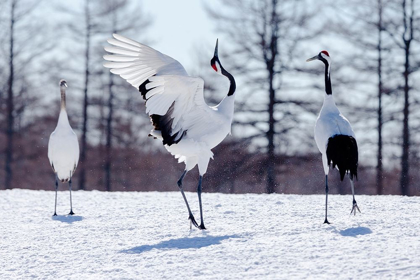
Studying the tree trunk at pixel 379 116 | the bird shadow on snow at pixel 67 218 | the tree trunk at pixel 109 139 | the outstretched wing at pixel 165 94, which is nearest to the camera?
the outstretched wing at pixel 165 94

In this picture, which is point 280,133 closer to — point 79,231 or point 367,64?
point 367,64

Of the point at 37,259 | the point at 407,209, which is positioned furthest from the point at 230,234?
the point at 407,209

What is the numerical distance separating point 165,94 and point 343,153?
2.06 m

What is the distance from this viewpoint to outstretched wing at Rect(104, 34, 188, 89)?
8180mm

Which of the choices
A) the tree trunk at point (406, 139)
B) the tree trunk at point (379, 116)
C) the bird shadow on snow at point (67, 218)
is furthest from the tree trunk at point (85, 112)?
the bird shadow on snow at point (67, 218)

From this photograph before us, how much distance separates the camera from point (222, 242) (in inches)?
274

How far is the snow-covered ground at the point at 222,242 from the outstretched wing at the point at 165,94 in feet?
3.82

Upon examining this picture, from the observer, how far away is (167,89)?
758 cm

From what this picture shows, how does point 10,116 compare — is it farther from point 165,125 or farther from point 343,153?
point 343,153

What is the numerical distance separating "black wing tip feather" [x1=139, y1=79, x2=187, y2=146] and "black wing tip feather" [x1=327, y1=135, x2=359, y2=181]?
175 centimetres

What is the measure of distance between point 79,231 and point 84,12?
640 inches

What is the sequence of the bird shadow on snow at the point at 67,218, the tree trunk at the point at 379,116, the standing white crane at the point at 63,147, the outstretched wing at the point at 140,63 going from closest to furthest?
1. the outstretched wing at the point at 140,63
2. the bird shadow on snow at the point at 67,218
3. the standing white crane at the point at 63,147
4. the tree trunk at the point at 379,116

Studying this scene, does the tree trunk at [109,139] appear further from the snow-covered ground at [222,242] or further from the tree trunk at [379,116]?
the snow-covered ground at [222,242]

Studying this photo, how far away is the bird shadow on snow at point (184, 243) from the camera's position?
272 inches
